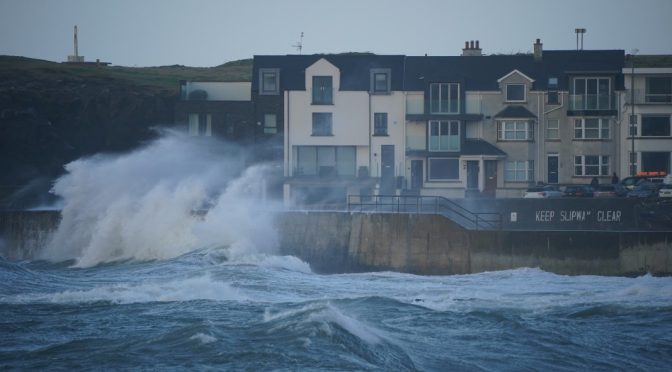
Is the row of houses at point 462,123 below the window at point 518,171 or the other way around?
the other way around

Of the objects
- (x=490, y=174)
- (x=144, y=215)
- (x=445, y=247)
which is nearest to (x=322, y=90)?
(x=490, y=174)

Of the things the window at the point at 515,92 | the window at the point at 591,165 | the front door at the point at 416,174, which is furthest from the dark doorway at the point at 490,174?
the window at the point at 591,165

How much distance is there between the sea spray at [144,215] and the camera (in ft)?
112

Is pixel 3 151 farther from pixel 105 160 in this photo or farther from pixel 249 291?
pixel 249 291

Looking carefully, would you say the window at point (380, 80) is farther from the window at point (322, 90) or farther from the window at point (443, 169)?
the window at point (443, 169)

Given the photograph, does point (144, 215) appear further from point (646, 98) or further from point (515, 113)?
point (646, 98)

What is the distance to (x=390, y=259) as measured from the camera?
103 ft

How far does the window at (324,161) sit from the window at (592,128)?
12.3 meters

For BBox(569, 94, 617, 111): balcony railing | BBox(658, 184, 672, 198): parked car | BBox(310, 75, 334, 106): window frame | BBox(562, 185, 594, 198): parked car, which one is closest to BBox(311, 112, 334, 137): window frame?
BBox(310, 75, 334, 106): window frame

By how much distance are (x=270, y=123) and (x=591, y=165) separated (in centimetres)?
1768

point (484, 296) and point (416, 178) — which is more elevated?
point (416, 178)

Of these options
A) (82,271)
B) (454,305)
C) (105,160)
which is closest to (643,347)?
(454,305)

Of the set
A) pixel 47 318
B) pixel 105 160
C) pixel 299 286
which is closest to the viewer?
pixel 47 318

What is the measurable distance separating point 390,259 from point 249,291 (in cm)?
753
